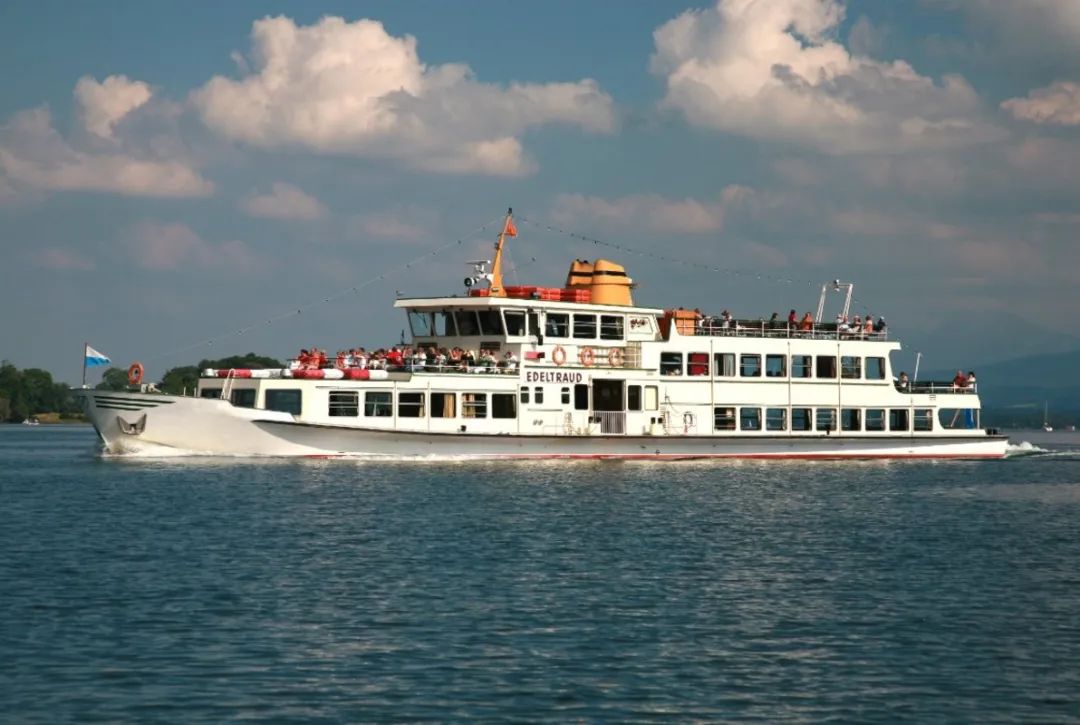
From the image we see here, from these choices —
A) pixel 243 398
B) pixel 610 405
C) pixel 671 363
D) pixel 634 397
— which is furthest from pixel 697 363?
pixel 243 398

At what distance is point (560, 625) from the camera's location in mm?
23750

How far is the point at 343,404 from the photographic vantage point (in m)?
52.2

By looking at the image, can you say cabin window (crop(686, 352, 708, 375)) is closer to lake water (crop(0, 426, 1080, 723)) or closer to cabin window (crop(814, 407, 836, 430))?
cabin window (crop(814, 407, 836, 430))

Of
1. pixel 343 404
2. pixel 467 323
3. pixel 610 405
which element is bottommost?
pixel 343 404

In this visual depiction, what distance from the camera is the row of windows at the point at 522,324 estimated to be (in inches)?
2221

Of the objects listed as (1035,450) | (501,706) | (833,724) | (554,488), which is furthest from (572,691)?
(1035,450)

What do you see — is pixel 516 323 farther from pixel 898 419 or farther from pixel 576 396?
pixel 898 419

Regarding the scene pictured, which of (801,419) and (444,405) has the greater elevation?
(444,405)

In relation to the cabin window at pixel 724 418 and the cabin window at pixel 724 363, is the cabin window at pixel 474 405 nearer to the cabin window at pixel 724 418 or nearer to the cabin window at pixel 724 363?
the cabin window at pixel 724 418

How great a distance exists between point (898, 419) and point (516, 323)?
19873 millimetres

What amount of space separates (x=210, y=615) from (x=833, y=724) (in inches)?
437

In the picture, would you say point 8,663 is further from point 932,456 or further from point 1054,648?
point 932,456

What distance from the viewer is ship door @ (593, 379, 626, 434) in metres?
58.1

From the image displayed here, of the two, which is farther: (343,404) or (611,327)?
(611,327)
